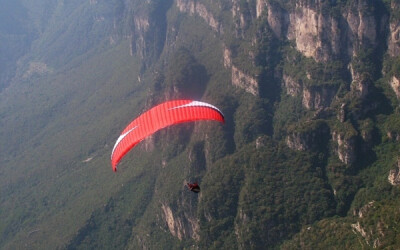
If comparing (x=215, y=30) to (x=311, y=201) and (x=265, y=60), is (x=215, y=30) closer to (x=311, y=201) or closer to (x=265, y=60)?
(x=265, y=60)

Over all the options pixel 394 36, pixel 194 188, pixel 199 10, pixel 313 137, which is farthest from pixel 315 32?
pixel 199 10

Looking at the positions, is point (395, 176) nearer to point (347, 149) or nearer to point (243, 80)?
point (347, 149)

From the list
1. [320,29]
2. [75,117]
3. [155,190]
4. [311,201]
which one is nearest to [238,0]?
[320,29]

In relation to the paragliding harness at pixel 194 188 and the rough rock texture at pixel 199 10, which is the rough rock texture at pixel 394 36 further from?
the rough rock texture at pixel 199 10

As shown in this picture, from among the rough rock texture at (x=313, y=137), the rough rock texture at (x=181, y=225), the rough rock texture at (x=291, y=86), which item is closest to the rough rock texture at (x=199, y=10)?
the rough rock texture at (x=291, y=86)

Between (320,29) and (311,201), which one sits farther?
(320,29)
